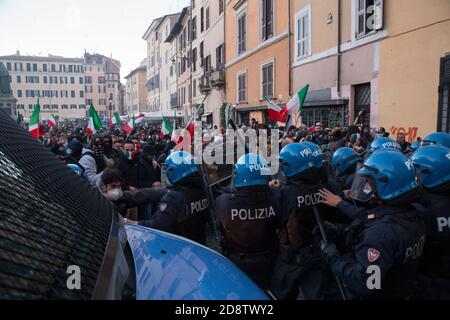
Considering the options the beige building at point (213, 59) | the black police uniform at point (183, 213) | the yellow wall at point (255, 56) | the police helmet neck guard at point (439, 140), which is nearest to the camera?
the black police uniform at point (183, 213)

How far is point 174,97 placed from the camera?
155 feet

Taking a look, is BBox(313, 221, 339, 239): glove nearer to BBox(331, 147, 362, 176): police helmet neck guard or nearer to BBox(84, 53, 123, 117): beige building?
BBox(331, 147, 362, 176): police helmet neck guard

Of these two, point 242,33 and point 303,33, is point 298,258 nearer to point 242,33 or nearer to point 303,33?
point 303,33

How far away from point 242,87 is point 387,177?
21.3m

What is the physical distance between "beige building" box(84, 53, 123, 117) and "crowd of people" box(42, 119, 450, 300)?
306 feet

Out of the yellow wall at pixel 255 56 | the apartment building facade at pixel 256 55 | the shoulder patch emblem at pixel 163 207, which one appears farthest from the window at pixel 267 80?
the shoulder patch emblem at pixel 163 207

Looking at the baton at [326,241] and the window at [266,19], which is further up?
the window at [266,19]

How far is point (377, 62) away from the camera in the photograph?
36.4ft

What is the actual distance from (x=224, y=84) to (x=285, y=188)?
2368 centimetres

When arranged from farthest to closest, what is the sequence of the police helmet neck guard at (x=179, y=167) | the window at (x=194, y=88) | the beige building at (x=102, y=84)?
the beige building at (x=102, y=84)
the window at (x=194, y=88)
the police helmet neck guard at (x=179, y=167)

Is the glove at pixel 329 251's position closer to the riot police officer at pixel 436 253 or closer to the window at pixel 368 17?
the riot police officer at pixel 436 253

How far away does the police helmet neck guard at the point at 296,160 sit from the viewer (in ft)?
12.1

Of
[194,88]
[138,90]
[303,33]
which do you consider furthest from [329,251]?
[138,90]
